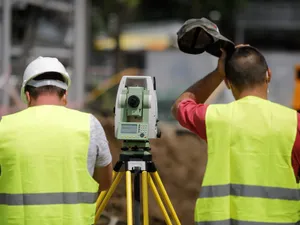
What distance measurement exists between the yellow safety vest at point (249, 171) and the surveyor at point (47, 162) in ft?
1.91

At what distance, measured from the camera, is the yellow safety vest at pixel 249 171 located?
12.1 feet

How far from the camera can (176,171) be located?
8625mm

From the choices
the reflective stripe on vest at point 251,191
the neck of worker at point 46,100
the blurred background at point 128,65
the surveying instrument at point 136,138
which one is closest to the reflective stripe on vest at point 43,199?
the neck of worker at point 46,100

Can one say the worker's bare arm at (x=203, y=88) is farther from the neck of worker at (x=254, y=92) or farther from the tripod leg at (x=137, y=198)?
the tripod leg at (x=137, y=198)

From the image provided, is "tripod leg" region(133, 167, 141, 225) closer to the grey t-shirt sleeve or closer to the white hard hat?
the grey t-shirt sleeve

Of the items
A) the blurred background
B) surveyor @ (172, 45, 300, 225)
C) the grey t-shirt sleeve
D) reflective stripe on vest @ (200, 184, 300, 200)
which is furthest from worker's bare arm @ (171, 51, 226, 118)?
the blurred background

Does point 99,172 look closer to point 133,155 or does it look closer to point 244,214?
point 133,155

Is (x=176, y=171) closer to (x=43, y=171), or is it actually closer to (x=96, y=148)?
(x=96, y=148)

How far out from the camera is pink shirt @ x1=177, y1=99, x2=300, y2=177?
3.72 m

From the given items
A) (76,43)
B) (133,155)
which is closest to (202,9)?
(76,43)

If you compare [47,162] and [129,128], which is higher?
[129,128]

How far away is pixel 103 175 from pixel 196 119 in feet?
1.98

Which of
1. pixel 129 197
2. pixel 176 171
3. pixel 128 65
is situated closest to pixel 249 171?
pixel 129 197

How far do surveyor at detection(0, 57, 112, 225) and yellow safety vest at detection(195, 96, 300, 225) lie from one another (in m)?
0.58
